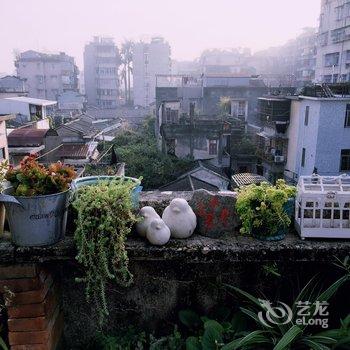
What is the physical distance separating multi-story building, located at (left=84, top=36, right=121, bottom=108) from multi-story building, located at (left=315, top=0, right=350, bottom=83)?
28695mm

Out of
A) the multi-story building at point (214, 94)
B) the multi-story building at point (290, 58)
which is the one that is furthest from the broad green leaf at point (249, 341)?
the multi-story building at point (290, 58)

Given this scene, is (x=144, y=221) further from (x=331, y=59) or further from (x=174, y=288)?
(x=331, y=59)

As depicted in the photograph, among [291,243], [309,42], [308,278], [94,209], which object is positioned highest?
[309,42]

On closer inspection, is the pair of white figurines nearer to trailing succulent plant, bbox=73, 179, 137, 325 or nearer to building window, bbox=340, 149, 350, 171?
trailing succulent plant, bbox=73, 179, 137, 325

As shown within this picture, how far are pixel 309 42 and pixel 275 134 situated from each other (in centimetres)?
4664

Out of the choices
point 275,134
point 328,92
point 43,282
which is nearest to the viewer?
point 43,282

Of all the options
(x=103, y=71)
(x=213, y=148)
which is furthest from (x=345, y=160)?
(x=103, y=71)

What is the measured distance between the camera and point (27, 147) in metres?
17.8

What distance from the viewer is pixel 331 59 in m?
34.9

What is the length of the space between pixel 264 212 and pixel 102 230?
98cm

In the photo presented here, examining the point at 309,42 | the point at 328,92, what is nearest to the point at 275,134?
the point at 328,92

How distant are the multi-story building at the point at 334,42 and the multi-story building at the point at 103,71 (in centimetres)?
2869

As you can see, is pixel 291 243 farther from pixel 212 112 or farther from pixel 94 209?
pixel 212 112

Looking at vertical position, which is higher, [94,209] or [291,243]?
[94,209]
